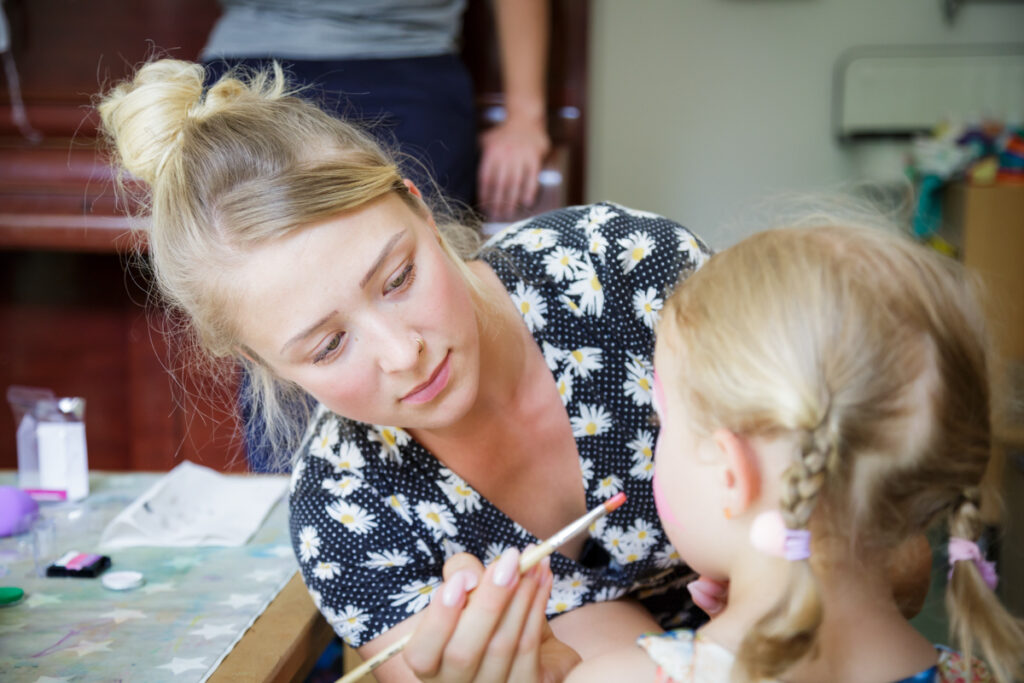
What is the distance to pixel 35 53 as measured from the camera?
222 centimetres

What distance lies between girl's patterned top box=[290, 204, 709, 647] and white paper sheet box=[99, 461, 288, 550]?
0.69 feet

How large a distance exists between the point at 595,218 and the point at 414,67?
2.47ft

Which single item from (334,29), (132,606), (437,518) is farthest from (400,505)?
(334,29)

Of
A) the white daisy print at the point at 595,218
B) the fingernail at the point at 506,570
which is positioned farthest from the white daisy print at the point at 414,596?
the white daisy print at the point at 595,218

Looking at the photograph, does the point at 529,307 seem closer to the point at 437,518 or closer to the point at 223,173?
the point at 437,518

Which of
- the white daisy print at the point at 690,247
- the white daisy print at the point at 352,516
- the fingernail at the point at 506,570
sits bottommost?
the white daisy print at the point at 352,516

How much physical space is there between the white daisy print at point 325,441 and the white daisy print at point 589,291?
12.2 inches

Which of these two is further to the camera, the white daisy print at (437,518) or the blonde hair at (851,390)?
the white daisy print at (437,518)

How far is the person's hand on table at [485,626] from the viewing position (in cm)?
83

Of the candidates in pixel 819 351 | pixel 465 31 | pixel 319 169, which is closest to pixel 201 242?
pixel 319 169

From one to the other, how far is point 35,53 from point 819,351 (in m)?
2.10

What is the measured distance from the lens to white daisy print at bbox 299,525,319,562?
105cm

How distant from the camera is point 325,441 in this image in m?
1.11

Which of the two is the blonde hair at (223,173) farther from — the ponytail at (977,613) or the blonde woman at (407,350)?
the ponytail at (977,613)
